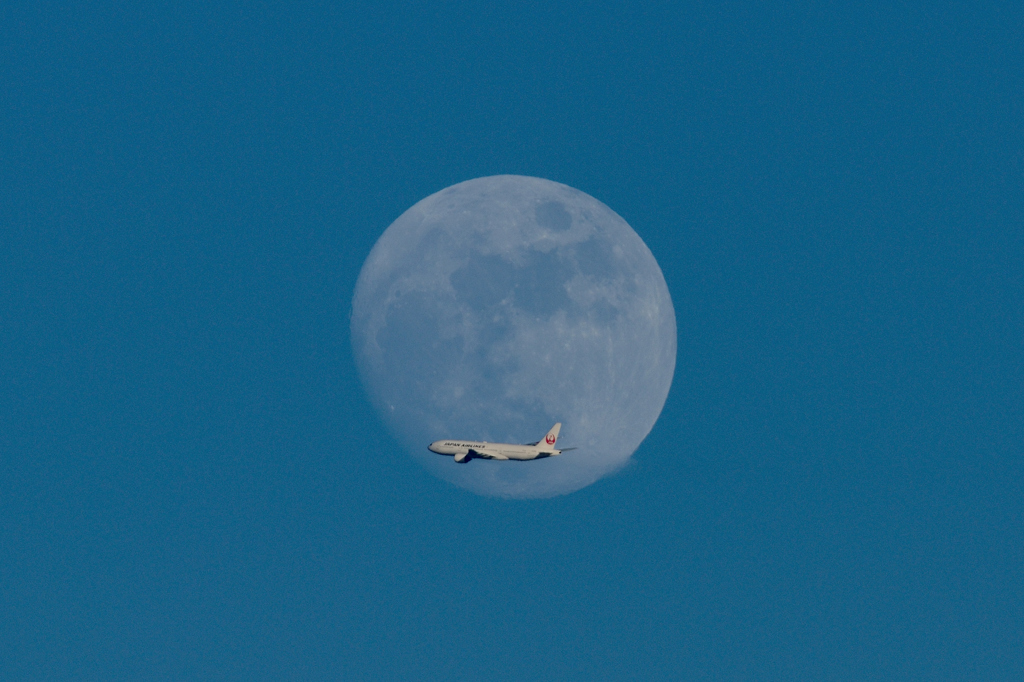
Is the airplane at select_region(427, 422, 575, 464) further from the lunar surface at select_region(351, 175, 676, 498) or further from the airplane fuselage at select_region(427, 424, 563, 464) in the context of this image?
the lunar surface at select_region(351, 175, 676, 498)

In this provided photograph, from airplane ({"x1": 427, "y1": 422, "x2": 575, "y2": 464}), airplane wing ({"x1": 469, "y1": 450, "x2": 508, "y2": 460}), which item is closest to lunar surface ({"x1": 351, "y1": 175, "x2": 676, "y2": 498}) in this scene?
airplane wing ({"x1": 469, "y1": 450, "x2": 508, "y2": 460})

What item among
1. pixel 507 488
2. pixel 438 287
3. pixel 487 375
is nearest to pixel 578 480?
pixel 507 488

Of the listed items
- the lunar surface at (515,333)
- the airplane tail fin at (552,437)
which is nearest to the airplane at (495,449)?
the airplane tail fin at (552,437)

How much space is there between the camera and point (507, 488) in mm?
168875

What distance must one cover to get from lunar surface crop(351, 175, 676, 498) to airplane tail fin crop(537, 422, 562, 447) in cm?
82

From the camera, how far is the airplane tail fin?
527 feet

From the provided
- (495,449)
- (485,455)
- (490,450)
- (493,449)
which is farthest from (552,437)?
(485,455)

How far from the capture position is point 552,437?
162625 mm

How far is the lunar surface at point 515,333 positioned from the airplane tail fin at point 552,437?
0.82 metres

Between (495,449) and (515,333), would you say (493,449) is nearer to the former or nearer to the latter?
(495,449)

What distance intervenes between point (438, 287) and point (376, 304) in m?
10.7

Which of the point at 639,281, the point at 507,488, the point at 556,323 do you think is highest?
the point at 639,281

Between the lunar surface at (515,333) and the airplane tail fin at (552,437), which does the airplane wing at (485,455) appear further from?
the airplane tail fin at (552,437)

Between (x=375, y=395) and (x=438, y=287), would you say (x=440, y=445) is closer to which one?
(x=375, y=395)
